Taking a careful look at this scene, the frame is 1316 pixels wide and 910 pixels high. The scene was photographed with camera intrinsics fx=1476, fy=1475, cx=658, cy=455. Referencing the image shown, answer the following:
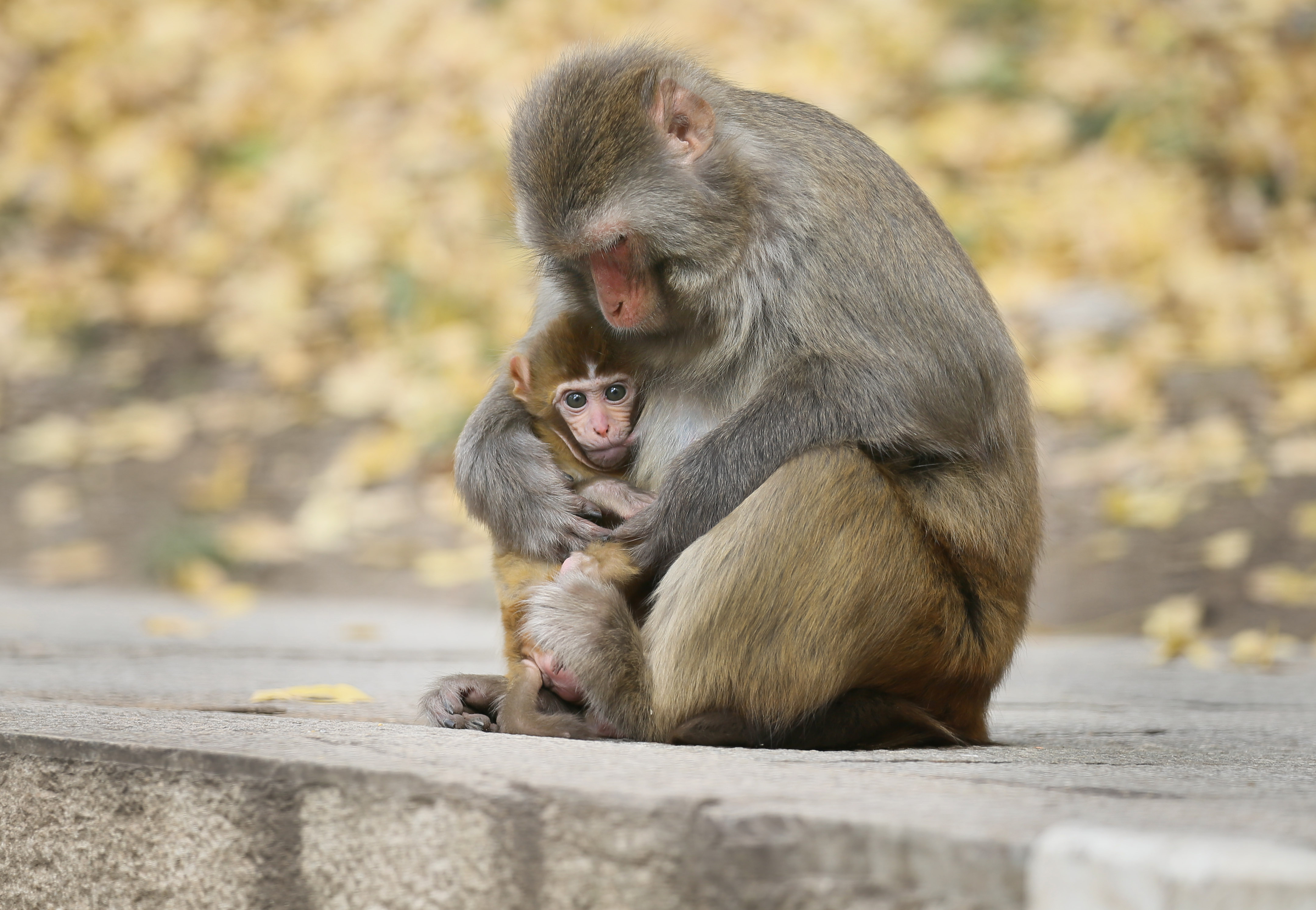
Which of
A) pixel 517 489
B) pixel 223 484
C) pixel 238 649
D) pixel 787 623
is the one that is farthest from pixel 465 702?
pixel 223 484

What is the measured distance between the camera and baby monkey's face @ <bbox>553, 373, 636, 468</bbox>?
131 inches

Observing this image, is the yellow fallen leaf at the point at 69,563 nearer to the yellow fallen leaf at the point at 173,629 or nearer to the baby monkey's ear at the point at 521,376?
the yellow fallen leaf at the point at 173,629

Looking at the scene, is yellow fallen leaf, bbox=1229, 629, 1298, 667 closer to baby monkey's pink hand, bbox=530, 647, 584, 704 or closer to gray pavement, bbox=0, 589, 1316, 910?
gray pavement, bbox=0, 589, 1316, 910

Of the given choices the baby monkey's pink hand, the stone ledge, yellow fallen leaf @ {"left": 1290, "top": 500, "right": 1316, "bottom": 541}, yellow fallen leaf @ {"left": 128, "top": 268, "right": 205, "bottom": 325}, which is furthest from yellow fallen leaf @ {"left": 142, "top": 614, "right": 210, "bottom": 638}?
yellow fallen leaf @ {"left": 1290, "top": 500, "right": 1316, "bottom": 541}

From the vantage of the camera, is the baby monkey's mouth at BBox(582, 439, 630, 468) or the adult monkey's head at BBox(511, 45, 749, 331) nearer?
the adult monkey's head at BBox(511, 45, 749, 331)

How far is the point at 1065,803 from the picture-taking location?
1.96m

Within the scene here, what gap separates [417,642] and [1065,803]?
381cm

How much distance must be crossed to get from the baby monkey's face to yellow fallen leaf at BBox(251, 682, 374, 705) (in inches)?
35.1

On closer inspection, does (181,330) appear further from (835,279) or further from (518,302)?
(835,279)

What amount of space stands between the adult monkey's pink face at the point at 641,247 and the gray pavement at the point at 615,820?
98 centimetres

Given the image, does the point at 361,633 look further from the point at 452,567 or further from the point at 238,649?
the point at 452,567

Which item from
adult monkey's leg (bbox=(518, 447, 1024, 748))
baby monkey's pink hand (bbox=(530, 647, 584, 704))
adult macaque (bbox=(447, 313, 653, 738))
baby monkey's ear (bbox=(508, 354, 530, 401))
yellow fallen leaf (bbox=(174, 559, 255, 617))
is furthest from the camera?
yellow fallen leaf (bbox=(174, 559, 255, 617))

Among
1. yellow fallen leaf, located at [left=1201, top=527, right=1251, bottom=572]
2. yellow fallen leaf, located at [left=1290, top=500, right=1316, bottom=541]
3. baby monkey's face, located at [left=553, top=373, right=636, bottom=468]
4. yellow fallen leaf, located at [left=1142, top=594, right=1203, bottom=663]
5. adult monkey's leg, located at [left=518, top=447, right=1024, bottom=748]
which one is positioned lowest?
adult monkey's leg, located at [left=518, top=447, right=1024, bottom=748]

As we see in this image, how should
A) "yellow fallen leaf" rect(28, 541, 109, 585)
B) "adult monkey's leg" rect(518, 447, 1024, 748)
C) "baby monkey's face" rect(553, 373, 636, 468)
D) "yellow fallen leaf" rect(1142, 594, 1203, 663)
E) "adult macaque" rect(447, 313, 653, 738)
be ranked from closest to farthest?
"adult monkey's leg" rect(518, 447, 1024, 748) < "adult macaque" rect(447, 313, 653, 738) < "baby monkey's face" rect(553, 373, 636, 468) < "yellow fallen leaf" rect(1142, 594, 1203, 663) < "yellow fallen leaf" rect(28, 541, 109, 585)
